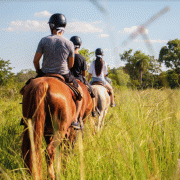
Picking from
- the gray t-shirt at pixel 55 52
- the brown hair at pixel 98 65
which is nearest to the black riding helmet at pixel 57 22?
the gray t-shirt at pixel 55 52

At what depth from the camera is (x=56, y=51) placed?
11.3ft

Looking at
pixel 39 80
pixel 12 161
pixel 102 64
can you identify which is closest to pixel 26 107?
pixel 39 80

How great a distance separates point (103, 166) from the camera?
212 centimetres

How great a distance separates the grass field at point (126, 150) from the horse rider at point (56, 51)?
3.25 feet

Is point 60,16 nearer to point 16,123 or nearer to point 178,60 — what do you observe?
point 16,123

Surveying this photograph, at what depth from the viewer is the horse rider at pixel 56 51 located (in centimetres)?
340

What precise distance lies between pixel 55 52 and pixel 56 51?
2 cm

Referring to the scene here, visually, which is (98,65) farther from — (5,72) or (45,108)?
(5,72)

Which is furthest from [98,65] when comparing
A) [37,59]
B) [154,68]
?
[154,68]

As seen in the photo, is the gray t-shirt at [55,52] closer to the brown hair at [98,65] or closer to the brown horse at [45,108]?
the brown horse at [45,108]

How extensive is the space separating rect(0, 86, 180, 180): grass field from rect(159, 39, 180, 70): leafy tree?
0.18 metres

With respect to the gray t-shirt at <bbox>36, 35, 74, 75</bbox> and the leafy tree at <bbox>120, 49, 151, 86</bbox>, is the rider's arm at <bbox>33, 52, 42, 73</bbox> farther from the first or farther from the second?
the leafy tree at <bbox>120, 49, 151, 86</bbox>

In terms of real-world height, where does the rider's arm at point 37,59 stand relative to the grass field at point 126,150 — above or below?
above

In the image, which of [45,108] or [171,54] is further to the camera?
[45,108]
